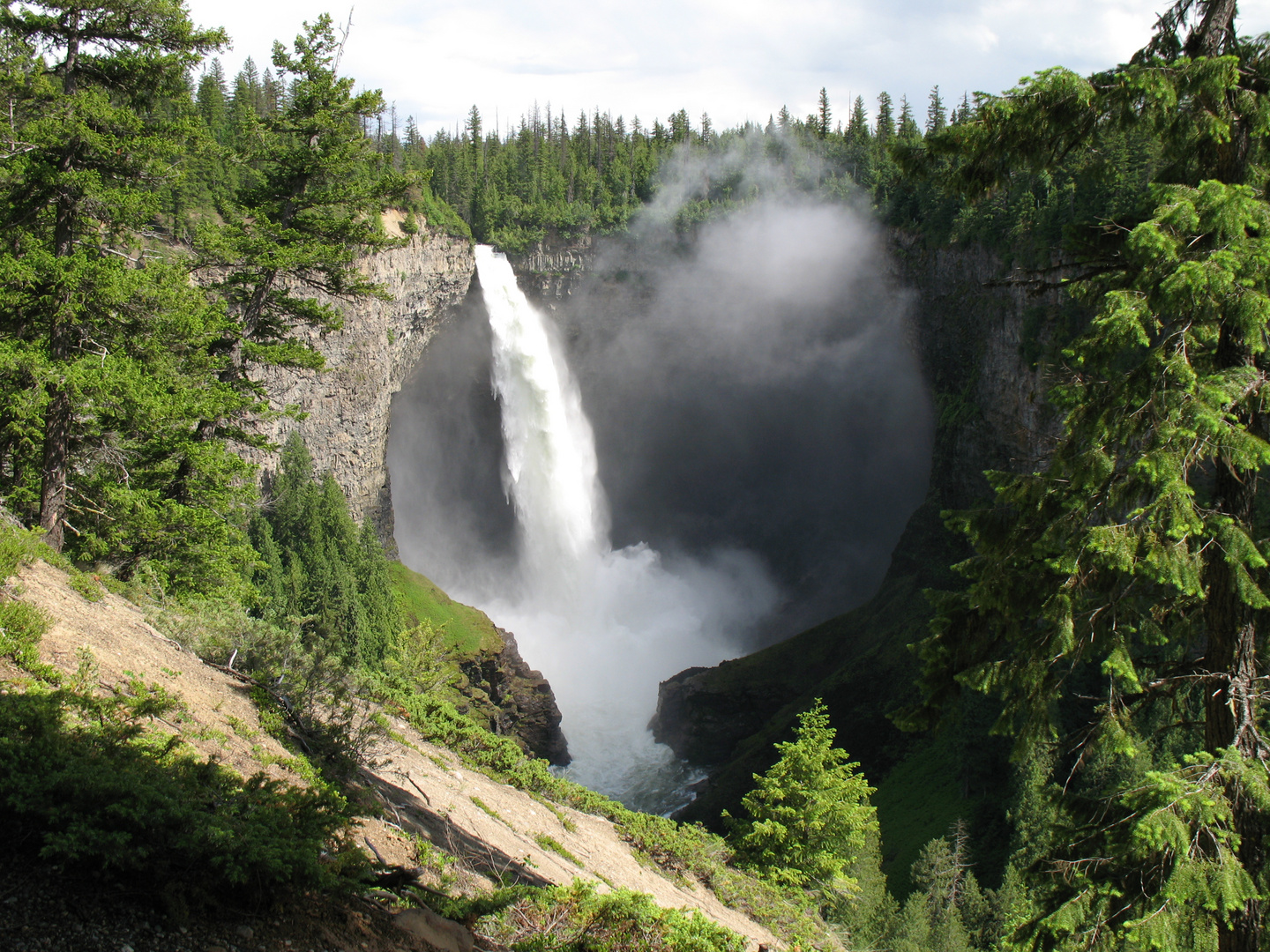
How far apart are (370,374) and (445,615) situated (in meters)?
15.1

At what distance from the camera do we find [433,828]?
814cm

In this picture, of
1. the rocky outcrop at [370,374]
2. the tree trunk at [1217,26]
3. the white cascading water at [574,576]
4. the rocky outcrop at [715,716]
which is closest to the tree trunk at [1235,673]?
the tree trunk at [1217,26]

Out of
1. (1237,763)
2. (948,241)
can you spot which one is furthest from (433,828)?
(948,241)

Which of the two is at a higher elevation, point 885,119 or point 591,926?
point 885,119

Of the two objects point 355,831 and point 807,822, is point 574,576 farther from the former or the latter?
point 355,831

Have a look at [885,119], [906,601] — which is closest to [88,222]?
[906,601]

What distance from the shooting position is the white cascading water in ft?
170

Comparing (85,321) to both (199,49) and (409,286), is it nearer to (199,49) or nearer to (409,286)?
(199,49)

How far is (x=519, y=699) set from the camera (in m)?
39.8

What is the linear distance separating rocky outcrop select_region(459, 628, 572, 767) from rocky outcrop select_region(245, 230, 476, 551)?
1262 cm

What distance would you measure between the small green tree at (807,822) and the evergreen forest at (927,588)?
0.08 meters

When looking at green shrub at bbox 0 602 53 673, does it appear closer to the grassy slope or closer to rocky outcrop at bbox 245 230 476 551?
the grassy slope

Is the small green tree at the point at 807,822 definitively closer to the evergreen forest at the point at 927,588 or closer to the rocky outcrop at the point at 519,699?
the evergreen forest at the point at 927,588

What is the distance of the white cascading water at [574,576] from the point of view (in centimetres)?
5191
